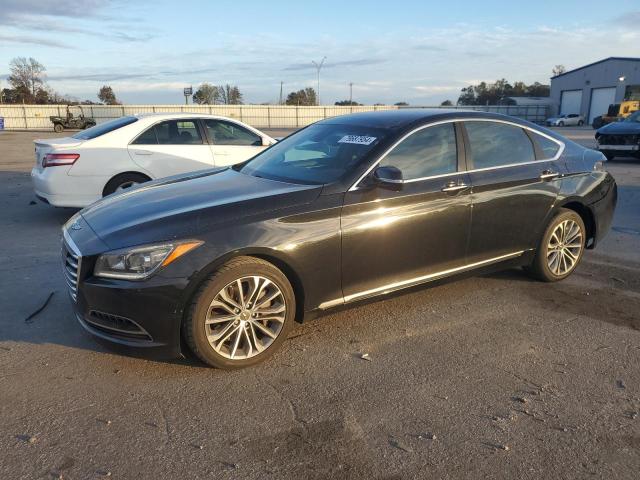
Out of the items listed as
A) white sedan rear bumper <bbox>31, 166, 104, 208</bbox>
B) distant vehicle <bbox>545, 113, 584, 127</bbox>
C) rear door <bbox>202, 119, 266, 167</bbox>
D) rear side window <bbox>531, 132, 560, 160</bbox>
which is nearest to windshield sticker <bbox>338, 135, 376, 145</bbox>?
rear side window <bbox>531, 132, 560, 160</bbox>

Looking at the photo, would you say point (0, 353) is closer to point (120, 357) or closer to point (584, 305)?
point (120, 357)

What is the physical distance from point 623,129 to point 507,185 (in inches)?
551

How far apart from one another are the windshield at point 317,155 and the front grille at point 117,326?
5.13ft

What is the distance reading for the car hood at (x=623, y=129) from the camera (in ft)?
51.4

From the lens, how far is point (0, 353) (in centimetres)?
370

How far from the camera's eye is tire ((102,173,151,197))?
7.47 meters

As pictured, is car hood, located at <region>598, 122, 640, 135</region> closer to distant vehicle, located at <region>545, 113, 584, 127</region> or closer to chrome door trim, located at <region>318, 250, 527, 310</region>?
chrome door trim, located at <region>318, 250, 527, 310</region>

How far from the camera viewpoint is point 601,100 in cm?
6178

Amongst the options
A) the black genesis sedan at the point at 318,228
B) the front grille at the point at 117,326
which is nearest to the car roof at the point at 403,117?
the black genesis sedan at the point at 318,228

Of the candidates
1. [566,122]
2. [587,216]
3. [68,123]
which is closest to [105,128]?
[587,216]

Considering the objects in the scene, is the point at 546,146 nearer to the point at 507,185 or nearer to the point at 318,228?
the point at 507,185

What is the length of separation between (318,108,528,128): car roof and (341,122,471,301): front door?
0.11 meters

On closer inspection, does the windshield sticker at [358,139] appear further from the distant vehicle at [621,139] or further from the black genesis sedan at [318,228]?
the distant vehicle at [621,139]

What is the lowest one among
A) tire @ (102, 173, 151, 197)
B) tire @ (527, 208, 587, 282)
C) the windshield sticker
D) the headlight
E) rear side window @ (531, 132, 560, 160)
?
tire @ (527, 208, 587, 282)
